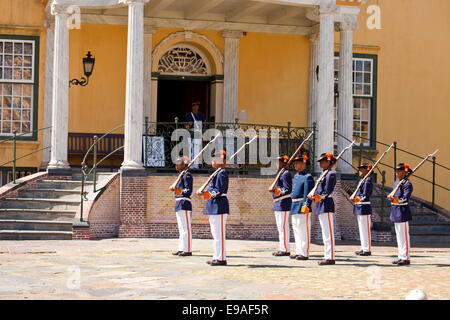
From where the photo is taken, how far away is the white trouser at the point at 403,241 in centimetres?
1310

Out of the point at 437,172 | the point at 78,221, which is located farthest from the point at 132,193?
the point at 437,172

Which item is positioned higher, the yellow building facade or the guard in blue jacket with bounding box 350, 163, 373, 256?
the yellow building facade

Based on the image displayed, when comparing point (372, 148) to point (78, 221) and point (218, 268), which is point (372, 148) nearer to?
point (78, 221)

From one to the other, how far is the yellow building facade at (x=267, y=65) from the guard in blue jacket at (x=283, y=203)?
544 centimetres

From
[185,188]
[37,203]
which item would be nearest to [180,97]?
→ [37,203]

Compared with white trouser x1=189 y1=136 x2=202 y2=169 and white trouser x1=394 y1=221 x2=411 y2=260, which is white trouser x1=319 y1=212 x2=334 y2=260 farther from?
white trouser x1=189 y1=136 x2=202 y2=169

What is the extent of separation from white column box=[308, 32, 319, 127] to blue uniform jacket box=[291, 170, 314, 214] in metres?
8.29

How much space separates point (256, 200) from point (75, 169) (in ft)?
14.7

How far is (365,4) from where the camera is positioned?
881 inches

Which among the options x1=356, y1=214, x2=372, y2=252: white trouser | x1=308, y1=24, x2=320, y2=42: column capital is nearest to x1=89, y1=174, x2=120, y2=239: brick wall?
x1=356, y1=214, x2=372, y2=252: white trouser

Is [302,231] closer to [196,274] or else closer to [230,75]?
[196,274]

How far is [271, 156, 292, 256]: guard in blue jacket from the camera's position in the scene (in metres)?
14.0

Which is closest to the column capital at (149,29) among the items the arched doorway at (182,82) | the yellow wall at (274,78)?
the arched doorway at (182,82)

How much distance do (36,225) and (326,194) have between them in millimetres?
6425
